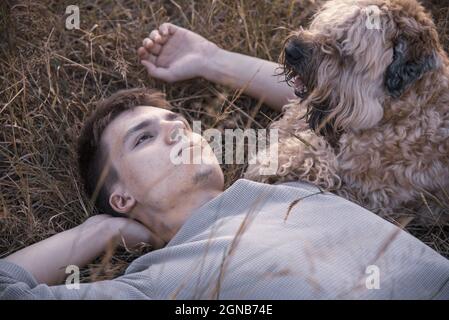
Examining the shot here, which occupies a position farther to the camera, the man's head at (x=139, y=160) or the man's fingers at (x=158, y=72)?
the man's fingers at (x=158, y=72)

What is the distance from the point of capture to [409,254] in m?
3.20

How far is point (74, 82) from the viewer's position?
16.0 feet

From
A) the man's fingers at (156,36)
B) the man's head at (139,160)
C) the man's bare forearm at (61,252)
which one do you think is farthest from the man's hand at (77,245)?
the man's fingers at (156,36)

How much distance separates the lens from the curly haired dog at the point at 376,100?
351 centimetres

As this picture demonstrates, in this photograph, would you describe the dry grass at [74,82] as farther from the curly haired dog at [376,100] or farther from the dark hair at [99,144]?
the curly haired dog at [376,100]

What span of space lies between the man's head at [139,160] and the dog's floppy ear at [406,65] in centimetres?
107

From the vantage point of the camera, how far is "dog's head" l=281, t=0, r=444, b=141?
3.48m

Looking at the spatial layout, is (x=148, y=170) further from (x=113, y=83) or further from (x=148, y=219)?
(x=113, y=83)

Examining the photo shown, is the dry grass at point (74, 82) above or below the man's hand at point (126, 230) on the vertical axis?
above

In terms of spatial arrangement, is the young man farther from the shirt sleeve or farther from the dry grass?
the dry grass

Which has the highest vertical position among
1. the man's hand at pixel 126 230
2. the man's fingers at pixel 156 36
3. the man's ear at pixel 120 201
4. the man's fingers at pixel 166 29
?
the man's fingers at pixel 166 29

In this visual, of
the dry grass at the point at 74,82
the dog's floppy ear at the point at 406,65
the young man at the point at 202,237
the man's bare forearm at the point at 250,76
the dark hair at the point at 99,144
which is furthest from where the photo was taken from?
the man's bare forearm at the point at 250,76

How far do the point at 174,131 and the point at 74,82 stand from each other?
1408mm
